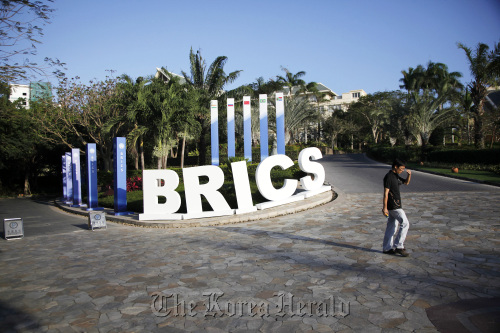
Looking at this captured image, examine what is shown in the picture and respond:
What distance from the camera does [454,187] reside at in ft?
50.5

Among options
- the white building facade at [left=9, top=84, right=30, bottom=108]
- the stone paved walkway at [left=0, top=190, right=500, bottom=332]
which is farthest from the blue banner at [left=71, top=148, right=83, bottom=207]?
the stone paved walkway at [left=0, top=190, right=500, bottom=332]

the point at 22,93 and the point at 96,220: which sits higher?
the point at 22,93

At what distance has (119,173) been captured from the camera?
41.0 ft

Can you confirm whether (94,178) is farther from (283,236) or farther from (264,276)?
(264,276)

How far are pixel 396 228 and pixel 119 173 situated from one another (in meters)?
9.62

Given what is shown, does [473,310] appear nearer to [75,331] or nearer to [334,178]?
[75,331]

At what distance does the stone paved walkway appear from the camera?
4.05 metres

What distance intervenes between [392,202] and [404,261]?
1.01 metres

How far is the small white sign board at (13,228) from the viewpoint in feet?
31.8

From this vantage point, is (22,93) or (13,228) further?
(22,93)

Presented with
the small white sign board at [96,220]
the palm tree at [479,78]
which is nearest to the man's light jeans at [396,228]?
the small white sign board at [96,220]

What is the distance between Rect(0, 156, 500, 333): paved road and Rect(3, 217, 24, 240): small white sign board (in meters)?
0.34

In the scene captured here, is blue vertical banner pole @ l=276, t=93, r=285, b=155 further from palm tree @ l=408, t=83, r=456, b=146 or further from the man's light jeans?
palm tree @ l=408, t=83, r=456, b=146

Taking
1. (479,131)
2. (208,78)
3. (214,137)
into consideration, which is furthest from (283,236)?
(479,131)
